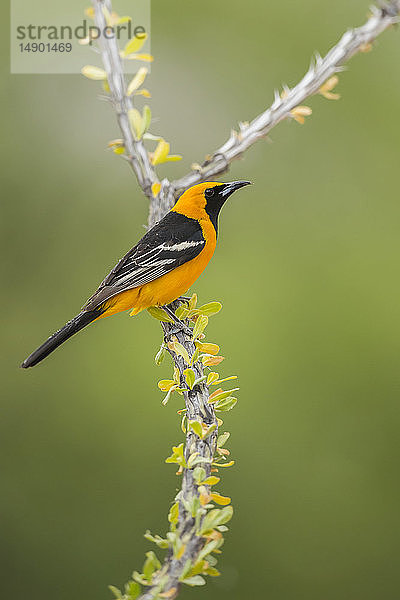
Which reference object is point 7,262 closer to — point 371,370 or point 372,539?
point 371,370

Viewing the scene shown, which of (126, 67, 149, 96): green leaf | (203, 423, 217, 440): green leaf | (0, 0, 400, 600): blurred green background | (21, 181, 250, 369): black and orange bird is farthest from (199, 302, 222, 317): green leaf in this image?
(0, 0, 400, 600): blurred green background

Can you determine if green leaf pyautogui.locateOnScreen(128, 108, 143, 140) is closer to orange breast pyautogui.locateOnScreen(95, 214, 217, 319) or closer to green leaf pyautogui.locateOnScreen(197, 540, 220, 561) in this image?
orange breast pyautogui.locateOnScreen(95, 214, 217, 319)

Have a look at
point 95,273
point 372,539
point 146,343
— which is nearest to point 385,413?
point 372,539

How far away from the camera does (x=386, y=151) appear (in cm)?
217

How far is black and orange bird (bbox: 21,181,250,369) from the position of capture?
3.44 ft

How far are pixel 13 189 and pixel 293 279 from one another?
105cm

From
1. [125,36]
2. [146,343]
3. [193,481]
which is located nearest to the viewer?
[193,481]

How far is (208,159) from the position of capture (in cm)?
106

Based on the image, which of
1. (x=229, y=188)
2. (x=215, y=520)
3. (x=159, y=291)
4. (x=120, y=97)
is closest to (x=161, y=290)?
(x=159, y=291)

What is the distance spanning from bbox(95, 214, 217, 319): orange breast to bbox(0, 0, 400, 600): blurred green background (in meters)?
0.98

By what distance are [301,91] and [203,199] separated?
12.1 inches

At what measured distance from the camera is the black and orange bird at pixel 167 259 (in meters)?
1.05

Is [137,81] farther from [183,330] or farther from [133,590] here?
[133,590]

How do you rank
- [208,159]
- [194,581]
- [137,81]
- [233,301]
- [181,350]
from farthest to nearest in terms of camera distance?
[233,301] < [208,159] < [137,81] < [181,350] < [194,581]
